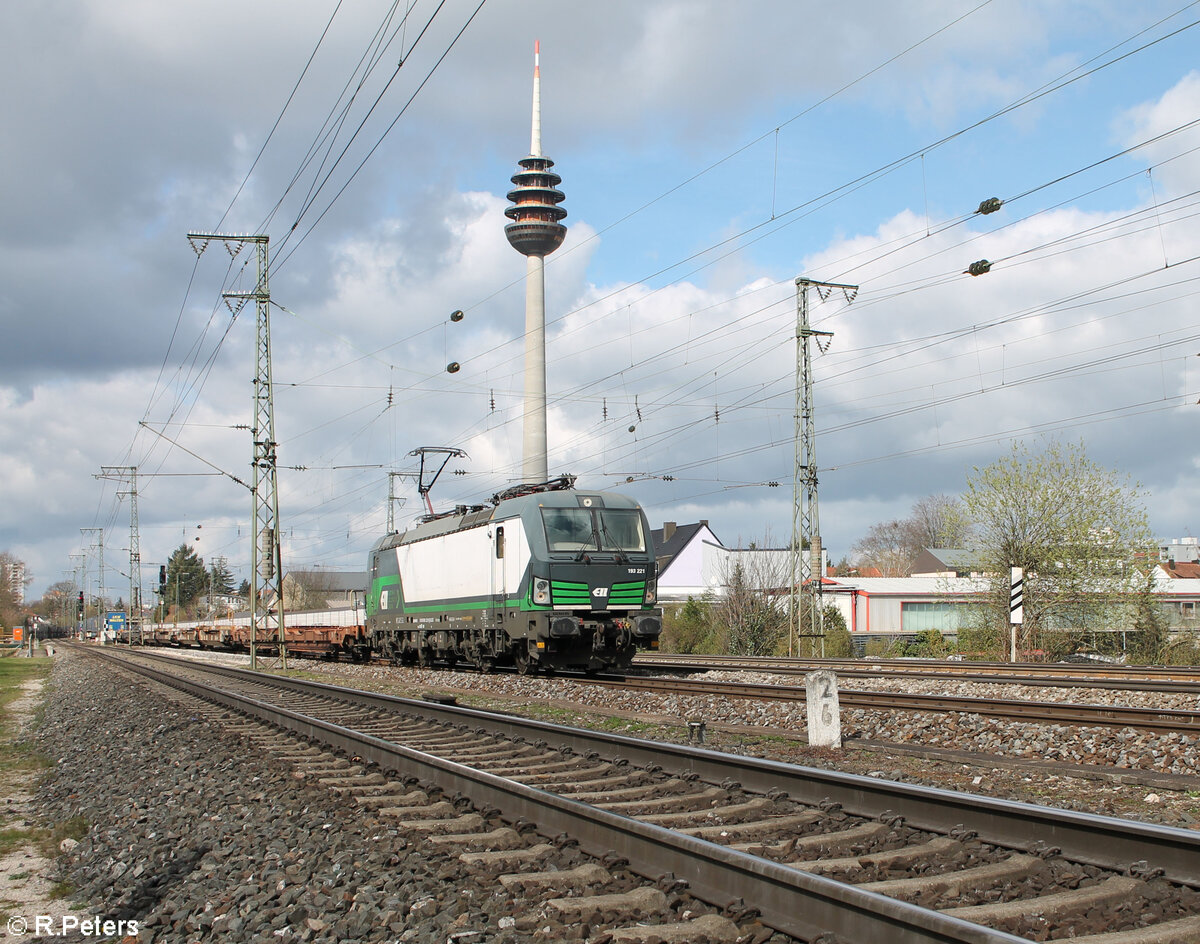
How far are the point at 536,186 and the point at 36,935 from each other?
95487 millimetres

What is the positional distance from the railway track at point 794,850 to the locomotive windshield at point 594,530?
11.1 metres

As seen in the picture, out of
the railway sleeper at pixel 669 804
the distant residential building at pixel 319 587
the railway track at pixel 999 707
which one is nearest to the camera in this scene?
the railway sleeper at pixel 669 804

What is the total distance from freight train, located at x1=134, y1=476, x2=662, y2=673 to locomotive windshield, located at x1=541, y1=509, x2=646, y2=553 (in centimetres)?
2

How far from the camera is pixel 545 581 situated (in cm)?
1914

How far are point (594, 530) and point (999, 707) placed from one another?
9.72m

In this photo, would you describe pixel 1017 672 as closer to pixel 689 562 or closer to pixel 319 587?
pixel 689 562

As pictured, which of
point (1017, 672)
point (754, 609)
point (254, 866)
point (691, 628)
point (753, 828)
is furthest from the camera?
point (691, 628)

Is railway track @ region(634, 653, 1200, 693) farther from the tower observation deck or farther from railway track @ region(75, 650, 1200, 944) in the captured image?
the tower observation deck

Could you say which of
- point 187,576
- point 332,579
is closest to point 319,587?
point 332,579

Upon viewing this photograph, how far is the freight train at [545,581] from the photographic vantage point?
19297 millimetres

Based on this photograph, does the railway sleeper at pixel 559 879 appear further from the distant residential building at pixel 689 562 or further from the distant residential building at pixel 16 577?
the distant residential building at pixel 16 577

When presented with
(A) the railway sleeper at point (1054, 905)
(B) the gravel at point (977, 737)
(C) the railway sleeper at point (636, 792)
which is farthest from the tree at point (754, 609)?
(A) the railway sleeper at point (1054, 905)

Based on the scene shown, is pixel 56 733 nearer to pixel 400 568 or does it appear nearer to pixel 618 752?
pixel 618 752

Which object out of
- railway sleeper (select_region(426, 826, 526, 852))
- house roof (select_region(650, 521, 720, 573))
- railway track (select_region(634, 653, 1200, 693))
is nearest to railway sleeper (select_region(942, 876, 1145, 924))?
railway sleeper (select_region(426, 826, 526, 852))
